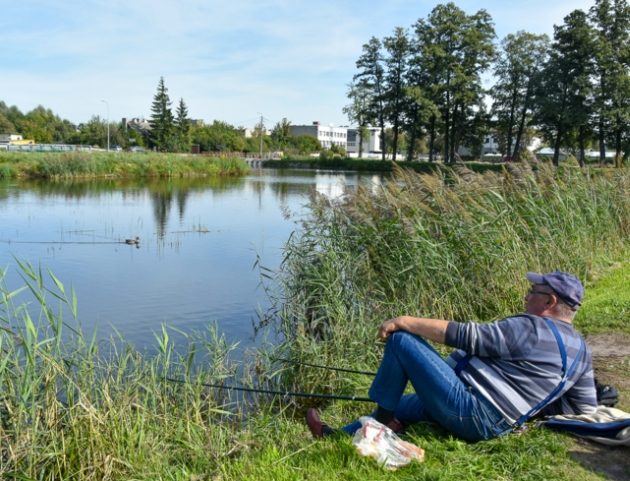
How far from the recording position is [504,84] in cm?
5016

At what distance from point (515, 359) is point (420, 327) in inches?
20.4

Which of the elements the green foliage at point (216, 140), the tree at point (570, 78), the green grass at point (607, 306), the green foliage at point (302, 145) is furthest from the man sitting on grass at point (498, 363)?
the green foliage at point (302, 145)

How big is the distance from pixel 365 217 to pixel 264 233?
974 cm

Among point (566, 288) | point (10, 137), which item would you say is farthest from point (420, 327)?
point (10, 137)

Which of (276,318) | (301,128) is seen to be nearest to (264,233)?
(276,318)

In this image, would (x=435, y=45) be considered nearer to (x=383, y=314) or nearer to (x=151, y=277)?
(x=151, y=277)

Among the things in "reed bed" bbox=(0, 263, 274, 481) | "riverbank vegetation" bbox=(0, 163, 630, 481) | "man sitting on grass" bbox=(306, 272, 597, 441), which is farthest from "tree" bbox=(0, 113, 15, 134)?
"man sitting on grass" bbox=(306, 272, 597, 441)

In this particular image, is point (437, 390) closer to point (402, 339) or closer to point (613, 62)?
point (402, 339)

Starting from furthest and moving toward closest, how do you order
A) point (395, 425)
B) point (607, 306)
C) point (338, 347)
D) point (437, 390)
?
1. point (607, 306)
2. point (338, 347)
3. point (395, 425)
4. point (437, 390)

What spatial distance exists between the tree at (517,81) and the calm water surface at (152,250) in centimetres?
2951

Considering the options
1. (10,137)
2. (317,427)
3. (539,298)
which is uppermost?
(10,137)

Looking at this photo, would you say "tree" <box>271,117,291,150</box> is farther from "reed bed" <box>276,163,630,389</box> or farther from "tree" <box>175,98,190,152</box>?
"reed bed" <box>276,163,630,389</box>

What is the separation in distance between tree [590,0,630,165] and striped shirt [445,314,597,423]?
41.8 m

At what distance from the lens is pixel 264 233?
16.5 metres
